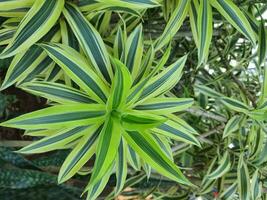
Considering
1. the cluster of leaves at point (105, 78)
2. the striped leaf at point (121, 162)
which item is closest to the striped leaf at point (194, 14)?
the cluster of leaves at point (105, 78)

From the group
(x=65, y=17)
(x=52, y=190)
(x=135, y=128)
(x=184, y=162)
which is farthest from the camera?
(x=184, y=162)

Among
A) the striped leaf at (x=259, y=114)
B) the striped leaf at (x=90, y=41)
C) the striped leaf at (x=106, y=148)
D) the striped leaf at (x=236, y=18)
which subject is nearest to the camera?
the striped leaf at (x=106, y=148)

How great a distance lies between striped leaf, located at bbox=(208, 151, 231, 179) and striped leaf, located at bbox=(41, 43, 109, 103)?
1.34ft

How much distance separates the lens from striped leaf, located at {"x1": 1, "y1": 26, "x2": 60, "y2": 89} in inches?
25.8

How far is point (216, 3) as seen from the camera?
754mm

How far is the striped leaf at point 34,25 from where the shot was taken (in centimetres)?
59

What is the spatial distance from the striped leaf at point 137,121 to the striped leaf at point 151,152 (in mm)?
28

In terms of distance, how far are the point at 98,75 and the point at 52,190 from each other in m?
0.36

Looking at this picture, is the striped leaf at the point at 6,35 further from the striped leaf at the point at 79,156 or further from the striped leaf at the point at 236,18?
the striped leaf at the point at 236,18

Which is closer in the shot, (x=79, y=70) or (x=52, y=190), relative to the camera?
(x=79, y=70)

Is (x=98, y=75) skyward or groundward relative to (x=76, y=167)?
skyward

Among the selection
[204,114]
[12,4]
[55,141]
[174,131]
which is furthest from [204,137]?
[12,4]

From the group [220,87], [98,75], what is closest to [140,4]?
[98,75]

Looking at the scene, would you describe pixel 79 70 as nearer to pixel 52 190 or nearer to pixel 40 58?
pixel 40 58
